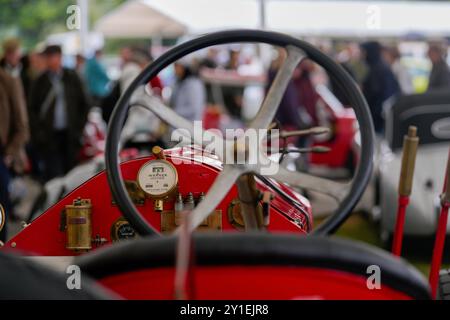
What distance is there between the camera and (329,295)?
1257 mm

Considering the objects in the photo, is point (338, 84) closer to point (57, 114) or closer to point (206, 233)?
point (206, 233)

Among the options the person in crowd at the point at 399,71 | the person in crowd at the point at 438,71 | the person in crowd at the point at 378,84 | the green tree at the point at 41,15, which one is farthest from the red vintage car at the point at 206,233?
the green tree at the point at 41,15

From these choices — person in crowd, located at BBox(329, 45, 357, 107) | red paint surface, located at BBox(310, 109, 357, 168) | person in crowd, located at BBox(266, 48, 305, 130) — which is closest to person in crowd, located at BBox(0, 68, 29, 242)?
person in crowd, located at BBox(329, 45, 357, 107)

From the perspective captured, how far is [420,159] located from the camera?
5.22 m

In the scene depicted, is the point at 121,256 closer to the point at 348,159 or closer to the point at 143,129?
the point at 143,129

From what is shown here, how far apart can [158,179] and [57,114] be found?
508cm

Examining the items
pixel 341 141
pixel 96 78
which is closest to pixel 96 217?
pixel 341 141

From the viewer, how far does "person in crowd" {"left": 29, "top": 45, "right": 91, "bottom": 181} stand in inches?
273

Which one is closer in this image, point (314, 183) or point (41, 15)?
point (314, 183)

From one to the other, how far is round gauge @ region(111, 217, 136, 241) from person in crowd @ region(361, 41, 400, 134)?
24.4ft

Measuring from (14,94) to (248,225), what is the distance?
433 cm

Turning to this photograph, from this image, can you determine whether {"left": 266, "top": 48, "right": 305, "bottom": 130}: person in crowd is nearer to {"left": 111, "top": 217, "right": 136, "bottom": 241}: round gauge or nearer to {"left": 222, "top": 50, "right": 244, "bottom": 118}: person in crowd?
{"left": 222, "top": 50, "right": 244, "bottom": 118}: person in crowd

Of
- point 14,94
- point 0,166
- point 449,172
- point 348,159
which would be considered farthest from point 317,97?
point 449,172
